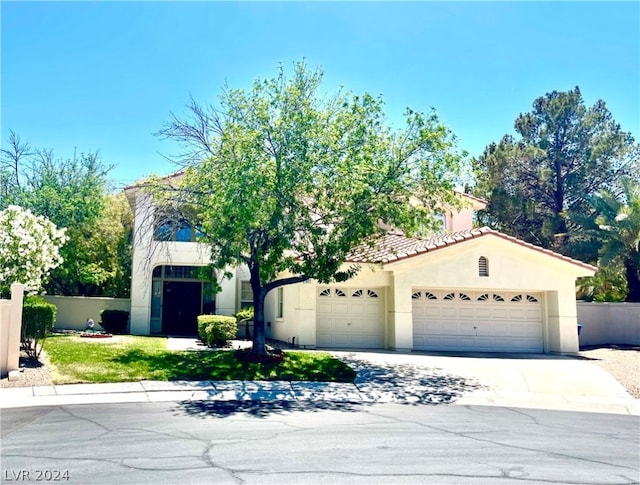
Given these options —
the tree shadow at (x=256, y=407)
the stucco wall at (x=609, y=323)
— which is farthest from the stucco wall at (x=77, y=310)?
the stucco wall at (x=609, y=323)

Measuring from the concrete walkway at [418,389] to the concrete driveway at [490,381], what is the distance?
0.07ft

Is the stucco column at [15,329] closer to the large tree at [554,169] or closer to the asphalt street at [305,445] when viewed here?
the asphalt street at [305,445]

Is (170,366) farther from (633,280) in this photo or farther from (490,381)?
(633,280)

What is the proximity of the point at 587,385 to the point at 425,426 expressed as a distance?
7.20 metres

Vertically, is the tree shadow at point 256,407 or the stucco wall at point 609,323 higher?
the stucco wall at point 609,323

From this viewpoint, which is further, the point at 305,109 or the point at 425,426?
the point at 305,109

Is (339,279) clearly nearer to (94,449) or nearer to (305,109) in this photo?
(305,109)

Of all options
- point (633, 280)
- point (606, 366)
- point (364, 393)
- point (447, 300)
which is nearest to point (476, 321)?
point (447, 300)

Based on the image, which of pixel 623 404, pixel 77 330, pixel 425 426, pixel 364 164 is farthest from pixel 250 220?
pixel 77 330

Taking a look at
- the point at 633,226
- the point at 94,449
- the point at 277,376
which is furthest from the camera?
the point at 633,226

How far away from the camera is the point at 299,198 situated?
47.6 ft

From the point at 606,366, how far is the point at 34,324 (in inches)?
650

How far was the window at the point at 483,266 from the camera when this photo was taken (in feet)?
65.4

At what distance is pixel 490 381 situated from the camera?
14703 millimetres
